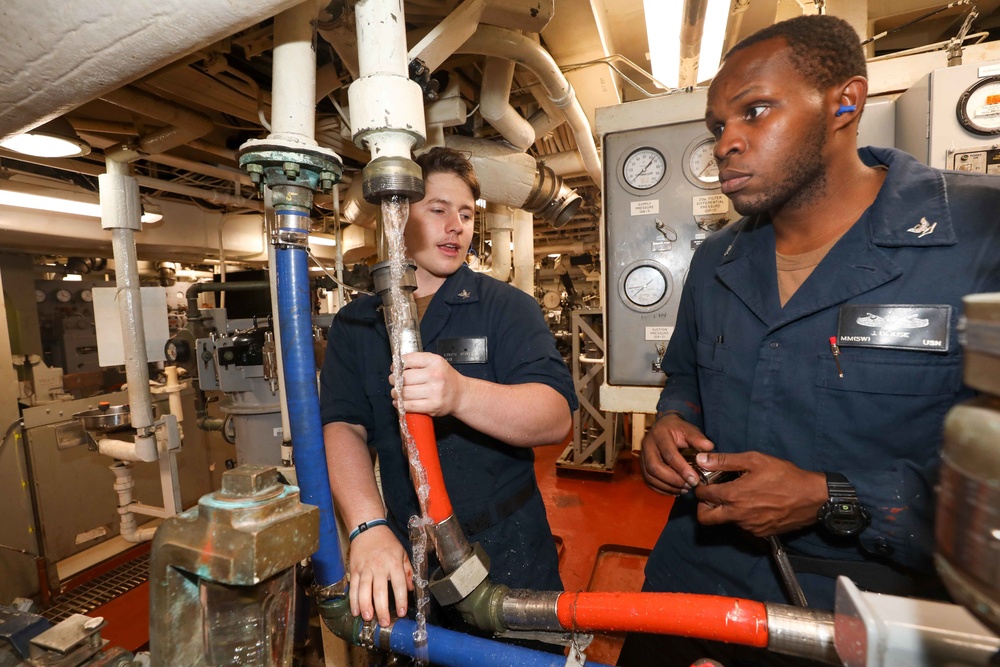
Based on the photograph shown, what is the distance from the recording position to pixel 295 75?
3.26 feet

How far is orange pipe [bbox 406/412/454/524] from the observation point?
2.83 feet

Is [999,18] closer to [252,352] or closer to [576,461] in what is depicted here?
[576,461]

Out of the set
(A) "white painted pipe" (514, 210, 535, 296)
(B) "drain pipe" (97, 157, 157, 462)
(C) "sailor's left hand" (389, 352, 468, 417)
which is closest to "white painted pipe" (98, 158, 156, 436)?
(B) "drain pipe" (97, 157, 157, 462)

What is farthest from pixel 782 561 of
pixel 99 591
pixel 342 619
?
pixel 99 591

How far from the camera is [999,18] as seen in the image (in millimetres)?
2721

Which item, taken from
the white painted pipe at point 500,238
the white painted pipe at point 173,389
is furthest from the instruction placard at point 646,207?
the white painted pipe at point 173,389

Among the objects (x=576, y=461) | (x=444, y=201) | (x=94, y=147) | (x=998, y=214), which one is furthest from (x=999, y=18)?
(x=94, y=147)

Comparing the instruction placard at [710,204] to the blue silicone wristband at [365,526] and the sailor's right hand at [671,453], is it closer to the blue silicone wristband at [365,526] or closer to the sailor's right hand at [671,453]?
the sailor's right hand at [671,453]

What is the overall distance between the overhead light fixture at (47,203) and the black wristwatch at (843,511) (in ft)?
10.9

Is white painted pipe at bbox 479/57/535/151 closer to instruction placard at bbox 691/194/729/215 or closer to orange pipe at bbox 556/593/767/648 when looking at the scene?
instruction placard at bbox 691/194/729/215

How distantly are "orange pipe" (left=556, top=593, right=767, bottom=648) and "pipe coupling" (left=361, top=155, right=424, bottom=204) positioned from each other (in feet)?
2.55

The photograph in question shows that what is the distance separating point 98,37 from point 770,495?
58.3 inches

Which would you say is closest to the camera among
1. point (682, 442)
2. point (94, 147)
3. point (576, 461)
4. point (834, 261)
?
point (834, 261)

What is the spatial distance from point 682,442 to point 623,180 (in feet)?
4.62
